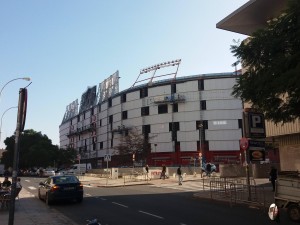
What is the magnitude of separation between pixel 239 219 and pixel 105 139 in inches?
3641

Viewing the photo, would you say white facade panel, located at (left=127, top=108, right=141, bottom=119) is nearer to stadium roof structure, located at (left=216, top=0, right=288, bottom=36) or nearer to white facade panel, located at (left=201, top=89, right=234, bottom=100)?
white facade panel, located at (left=201, top=89, right=234, bottom=100)

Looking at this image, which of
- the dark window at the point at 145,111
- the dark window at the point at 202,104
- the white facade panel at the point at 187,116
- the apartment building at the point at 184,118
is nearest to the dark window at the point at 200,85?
the apartment building at the point at 184,118

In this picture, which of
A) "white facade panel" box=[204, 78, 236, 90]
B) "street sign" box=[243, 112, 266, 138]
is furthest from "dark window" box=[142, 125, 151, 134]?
"street sign" box=[243, 112, 266, 138]

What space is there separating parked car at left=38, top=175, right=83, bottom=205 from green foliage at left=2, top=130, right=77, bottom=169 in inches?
2919

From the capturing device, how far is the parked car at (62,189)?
2033cm

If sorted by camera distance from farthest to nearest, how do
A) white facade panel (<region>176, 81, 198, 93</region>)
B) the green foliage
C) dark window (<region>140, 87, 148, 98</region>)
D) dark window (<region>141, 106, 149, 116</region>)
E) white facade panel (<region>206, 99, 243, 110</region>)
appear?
1. the green foliage
2. dark window (<region>140, 87, 148, 98</region>)
3. dark window (<region>141, 106, 149, 116</region>)
4. white facade panel (<region>176, 81, 198, 93</region>)
5. white facade panel (<region>206, 99, 243, 110</region>)

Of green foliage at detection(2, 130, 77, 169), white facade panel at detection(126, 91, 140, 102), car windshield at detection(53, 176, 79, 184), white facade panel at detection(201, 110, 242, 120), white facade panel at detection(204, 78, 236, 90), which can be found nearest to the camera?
car windshield at detection(53, 176, 79, 184)

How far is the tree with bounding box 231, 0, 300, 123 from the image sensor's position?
13.2m

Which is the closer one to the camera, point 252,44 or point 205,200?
point 252,44

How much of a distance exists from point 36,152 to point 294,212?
3419 inches

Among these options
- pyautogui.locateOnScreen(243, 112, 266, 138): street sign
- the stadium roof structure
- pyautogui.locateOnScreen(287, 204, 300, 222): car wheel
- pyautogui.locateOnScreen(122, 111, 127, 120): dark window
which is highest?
pyautogui.locateOnScreen(122, 111, 127, 120): dark window

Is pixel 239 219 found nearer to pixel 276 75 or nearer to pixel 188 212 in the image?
pixel 188 212

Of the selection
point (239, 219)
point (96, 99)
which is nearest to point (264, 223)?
point (239, 219)

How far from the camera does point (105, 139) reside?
10550 centimetres
